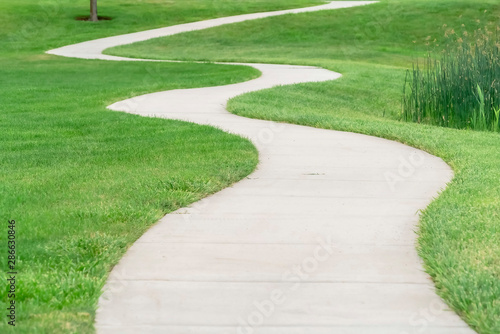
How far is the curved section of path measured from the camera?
4004 mm

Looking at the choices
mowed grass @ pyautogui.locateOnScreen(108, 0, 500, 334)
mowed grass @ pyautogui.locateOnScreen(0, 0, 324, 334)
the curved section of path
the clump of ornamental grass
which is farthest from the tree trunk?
the curved section of path

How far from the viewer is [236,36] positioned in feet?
102

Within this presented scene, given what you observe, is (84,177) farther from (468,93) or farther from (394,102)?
(394,102)

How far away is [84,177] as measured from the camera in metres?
7.25

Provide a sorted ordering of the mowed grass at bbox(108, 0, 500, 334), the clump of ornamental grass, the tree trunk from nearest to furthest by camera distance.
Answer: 1. the mowed grass at bbox(108, 0, 500, 334)
2. the clump of ornamental grass
3. the tree trunk

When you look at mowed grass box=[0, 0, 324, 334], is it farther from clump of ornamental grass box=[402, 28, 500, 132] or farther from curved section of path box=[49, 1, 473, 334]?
clump of ornamental grass box=[402, 28, 500, 132]

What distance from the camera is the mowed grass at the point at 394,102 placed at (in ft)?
15.3

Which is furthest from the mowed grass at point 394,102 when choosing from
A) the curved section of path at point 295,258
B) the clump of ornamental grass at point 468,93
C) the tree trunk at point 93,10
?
the tree trunk at point 93,10

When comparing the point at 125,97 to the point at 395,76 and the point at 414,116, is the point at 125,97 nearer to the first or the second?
the point at 414,116

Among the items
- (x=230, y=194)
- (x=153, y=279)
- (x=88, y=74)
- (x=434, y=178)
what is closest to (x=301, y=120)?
(x=434, y=178)

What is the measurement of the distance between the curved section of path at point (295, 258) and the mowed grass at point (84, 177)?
19 centimetres

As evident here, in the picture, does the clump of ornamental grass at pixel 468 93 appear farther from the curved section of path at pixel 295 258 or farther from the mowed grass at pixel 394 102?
the curved section of path at pixel 295 258

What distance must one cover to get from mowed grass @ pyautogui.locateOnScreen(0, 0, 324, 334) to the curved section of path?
7.3 inches

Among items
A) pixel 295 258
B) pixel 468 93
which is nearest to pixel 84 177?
pixel 295 258
